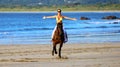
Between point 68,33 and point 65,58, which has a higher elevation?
point 65,58

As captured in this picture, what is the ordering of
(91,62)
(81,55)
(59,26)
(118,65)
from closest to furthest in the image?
(118,65) < (91,62) < (59,26) < (81,55)

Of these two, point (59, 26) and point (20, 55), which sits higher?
point (59, 26)

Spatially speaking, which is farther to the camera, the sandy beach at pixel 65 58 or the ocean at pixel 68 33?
the ocean at pixel 68 33

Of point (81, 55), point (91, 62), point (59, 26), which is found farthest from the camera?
point (81, 55)

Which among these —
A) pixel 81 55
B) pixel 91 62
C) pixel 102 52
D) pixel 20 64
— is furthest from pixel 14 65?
pixel 102 52

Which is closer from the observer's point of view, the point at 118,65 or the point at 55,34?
the point at 118,65

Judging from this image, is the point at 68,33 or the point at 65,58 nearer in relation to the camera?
the point at 65,58

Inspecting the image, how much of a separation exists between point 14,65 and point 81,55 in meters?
4.71

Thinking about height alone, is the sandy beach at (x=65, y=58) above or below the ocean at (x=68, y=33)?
above

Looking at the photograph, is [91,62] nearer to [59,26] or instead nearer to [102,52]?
[59,26]

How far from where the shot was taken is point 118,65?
19.1m

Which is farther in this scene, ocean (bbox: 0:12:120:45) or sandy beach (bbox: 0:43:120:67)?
ocean (bbox: 0:12:120:45)

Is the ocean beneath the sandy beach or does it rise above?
beneath

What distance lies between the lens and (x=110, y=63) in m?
19.8
